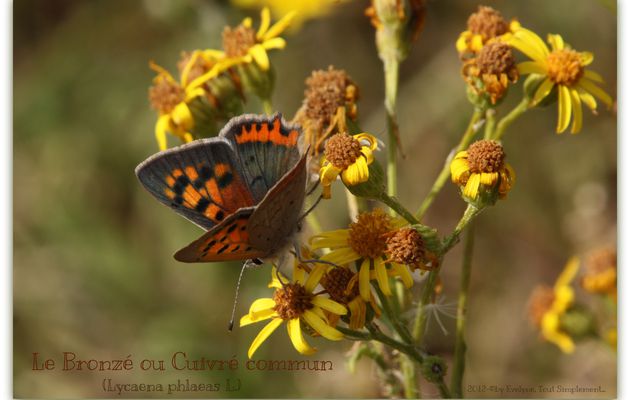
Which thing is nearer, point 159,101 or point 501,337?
point 159,101

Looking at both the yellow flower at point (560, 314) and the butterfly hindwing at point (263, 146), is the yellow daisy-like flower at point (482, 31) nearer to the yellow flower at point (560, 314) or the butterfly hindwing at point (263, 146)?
the butterfly hindwing at point (263, 146)

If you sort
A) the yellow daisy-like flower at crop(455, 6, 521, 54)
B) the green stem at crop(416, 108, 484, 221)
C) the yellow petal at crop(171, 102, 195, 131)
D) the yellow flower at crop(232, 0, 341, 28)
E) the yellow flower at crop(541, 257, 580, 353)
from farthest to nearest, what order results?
Result: 1. the yellow flower at crop(232, 0, 341, 28)
2. the yellow flower at crop(541, 257, 580, 353)
3. the yellow petal at crop(171, 102, 195, 131)
4. the yellow daisy-like flower at crop(455, 6, 521, 54)
5. the green stem at crop(416, 108, 484, 221)

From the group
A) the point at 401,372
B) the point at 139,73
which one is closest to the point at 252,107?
the point at 139,73

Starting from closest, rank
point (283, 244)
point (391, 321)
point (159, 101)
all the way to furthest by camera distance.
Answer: point (391, 321) < point (283, 244) < point (159, 101)

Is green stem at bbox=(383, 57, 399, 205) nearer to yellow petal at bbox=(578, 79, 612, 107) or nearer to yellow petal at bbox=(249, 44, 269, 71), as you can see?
yellow petal at bbox=(249, 44, 269, 71)

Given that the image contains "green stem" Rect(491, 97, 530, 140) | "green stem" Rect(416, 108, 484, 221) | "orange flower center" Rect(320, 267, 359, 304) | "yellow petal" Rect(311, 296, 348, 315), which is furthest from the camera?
"green stem" Rect(491, 97, 530, 140)

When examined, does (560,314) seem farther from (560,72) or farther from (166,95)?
(166,95)

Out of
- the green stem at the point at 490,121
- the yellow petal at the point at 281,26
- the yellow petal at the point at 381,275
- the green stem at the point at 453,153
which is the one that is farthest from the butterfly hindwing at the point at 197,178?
the green stem at the point at 490,121

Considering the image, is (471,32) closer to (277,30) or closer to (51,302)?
(277,30)

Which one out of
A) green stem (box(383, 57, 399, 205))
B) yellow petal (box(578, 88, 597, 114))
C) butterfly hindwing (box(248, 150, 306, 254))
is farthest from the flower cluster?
yellow petal (box(578, 88, 597, 114))
